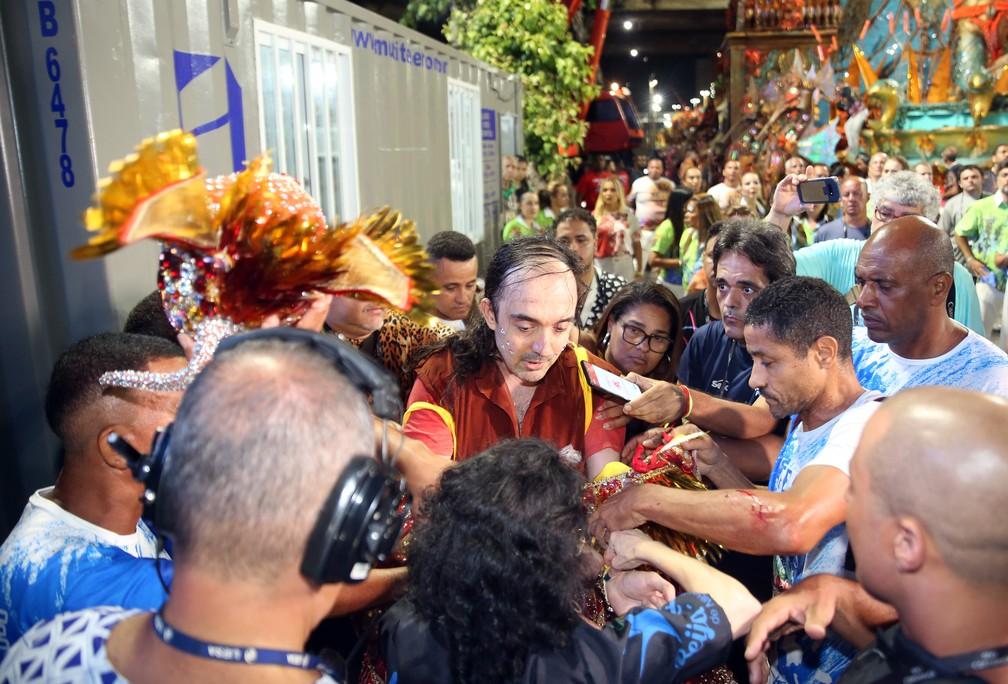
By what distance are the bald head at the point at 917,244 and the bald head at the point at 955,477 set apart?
1.89 metres

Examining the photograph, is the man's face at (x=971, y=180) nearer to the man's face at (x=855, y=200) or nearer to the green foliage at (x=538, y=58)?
the man's face at (x=855, y=200)

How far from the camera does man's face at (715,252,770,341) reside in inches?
135

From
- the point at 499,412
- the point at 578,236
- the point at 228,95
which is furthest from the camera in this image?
the point at 578,236

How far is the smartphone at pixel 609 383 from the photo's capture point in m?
2.57

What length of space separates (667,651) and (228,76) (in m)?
3.61

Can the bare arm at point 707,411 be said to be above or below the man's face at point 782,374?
below

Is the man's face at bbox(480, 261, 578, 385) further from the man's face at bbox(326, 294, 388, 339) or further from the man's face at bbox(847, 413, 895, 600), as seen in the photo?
the man's face at bbox(847, 413, 895, 600)

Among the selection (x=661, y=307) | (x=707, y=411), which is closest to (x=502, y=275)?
(x=707, y=411)

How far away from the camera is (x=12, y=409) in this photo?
297cm

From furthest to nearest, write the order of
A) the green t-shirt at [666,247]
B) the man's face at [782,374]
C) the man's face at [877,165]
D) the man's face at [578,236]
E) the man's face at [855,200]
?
the man's face at [877,165], the green t-shirt at [666,247], the man's face at [855,200], the man's face at [578,236], the man's face at [782,374]

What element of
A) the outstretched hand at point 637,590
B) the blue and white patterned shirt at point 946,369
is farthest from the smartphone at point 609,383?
the blue and white patterned shirt at point 946,369

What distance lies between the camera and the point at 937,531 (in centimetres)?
134

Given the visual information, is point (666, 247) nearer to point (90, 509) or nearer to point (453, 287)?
point (453, 287)

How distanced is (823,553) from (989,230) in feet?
22.6
